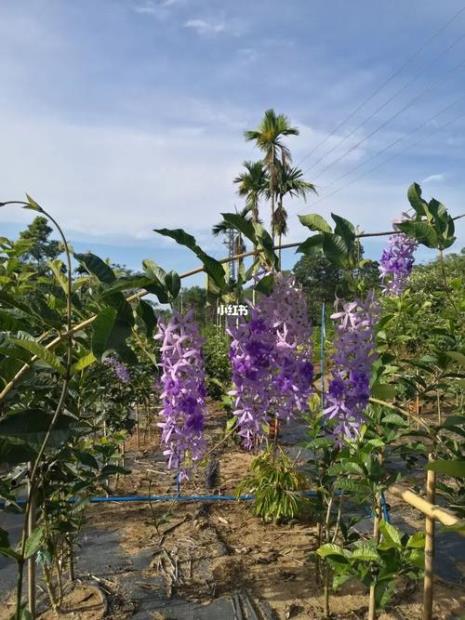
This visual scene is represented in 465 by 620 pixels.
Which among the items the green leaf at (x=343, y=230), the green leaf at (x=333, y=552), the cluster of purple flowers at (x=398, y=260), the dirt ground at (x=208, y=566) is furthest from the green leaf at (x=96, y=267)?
the dirt ground at (x=208, y=566)

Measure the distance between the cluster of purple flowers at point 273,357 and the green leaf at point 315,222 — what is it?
0.52ft

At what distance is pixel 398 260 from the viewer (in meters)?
2.02

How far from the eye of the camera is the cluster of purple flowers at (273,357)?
128 cm

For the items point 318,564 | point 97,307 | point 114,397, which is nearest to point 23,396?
point 97,307

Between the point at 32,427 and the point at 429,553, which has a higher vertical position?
the point at 32,427

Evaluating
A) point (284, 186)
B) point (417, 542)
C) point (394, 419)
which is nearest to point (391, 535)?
point (417, 542)

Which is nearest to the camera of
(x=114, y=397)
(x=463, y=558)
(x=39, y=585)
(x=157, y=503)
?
(x=39, y=585)

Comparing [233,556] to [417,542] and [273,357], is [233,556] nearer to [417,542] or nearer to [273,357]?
[417,542]

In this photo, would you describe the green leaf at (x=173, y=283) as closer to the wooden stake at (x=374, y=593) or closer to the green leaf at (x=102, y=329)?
the green leaf at (x=102, y=329)

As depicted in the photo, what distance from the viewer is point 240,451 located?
6137 mm

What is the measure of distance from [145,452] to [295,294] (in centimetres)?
536

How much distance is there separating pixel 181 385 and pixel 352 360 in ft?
1.32

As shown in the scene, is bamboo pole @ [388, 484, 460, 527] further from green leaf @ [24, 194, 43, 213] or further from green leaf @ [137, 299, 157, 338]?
green leaf @ [24, 194, 43, 213]

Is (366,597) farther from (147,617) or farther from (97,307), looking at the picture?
(97,307)
